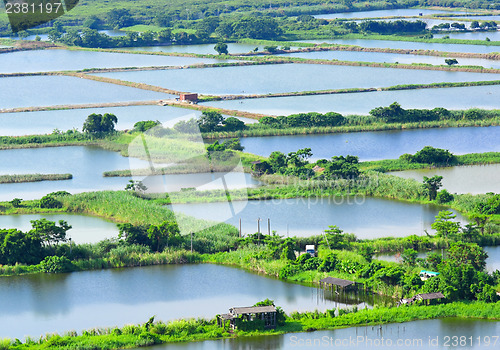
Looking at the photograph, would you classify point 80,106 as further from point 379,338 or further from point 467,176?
point 379,338

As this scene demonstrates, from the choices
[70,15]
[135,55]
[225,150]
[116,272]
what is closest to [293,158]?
[225,150]

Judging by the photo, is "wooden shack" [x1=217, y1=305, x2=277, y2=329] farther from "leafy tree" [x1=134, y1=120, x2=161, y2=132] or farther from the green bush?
"leafy tree" [x1=134, y1=120, x2=161, y2=132]

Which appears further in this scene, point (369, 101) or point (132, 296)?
point (369, 101)

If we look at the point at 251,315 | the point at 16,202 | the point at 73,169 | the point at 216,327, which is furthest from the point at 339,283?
the point at 73,169

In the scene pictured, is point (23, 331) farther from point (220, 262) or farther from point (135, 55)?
point (135, 55)

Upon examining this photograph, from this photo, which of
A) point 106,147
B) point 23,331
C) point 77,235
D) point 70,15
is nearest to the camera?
point 23,331

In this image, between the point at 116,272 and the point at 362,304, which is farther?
the point at 116,272

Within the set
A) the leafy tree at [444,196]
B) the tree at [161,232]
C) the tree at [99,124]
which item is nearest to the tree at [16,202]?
the tree at [161,232]

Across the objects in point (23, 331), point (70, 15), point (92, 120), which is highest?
point (70, 15)
